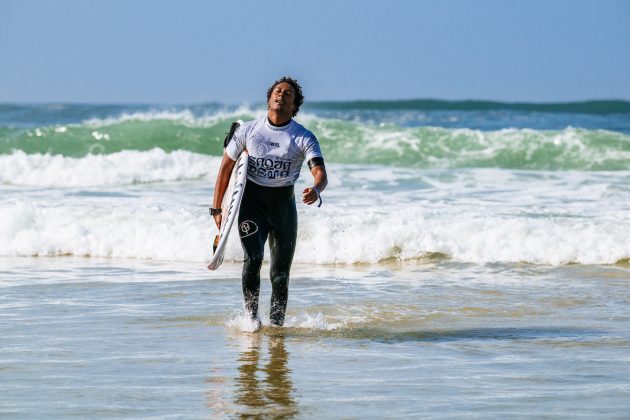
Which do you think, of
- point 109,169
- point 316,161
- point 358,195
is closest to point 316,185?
point 316,161

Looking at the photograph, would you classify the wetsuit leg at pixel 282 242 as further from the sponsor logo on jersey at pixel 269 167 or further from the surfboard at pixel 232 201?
the surfboard at pixel 232 201

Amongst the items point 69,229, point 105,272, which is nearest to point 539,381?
point 105,272

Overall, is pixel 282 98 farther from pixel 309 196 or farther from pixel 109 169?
pixel 109 169

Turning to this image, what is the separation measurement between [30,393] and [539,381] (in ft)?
8.89

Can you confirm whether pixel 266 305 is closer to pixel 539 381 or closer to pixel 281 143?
pixel 281 143

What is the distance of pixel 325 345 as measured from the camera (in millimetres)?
7523

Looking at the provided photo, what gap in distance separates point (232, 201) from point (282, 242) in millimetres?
474

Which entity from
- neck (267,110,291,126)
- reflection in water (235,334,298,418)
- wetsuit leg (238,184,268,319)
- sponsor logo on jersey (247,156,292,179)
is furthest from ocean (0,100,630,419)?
neck (267,110,291,126)

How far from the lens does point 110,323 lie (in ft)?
27.2

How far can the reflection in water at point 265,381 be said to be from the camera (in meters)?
5.70

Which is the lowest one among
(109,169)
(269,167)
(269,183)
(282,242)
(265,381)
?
(265,381)

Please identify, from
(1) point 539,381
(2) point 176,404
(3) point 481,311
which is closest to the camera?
(2) point 176,404

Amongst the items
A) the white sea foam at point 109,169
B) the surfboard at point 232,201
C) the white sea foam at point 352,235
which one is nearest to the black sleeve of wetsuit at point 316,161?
the surfboard at point 232,201

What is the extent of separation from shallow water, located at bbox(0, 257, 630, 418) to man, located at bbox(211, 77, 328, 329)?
64 centimetres
